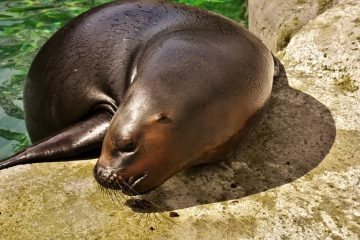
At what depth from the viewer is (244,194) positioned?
9.87 ft

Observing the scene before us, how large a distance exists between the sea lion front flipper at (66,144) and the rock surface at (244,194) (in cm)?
10

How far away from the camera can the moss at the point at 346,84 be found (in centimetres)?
409

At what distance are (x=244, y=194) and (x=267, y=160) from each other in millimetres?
393

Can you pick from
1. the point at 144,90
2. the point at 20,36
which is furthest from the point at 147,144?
the point at 20,36

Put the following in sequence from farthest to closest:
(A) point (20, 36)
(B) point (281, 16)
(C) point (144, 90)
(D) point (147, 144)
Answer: (A) point (20, 36), (B) point (281, 16), (C) point (144, 90), (D) point (147, 144)

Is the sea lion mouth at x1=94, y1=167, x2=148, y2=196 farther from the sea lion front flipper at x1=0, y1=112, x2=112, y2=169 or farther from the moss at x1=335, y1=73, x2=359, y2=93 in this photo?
the moss at x1=335, y1=73, x2=359, y2=93

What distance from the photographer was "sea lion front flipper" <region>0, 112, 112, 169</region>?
3422 mm

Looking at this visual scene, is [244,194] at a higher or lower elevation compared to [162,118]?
lower

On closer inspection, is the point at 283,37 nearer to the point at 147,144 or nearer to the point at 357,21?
the point at 357,21

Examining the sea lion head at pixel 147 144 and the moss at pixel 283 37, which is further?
the moss at pixel 283 37

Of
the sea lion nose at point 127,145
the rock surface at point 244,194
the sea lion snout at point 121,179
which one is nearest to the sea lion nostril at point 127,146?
the sea lion nose at point 127,145

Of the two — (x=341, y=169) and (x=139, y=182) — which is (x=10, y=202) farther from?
(x=341, y=169)

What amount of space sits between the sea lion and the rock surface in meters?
0.15

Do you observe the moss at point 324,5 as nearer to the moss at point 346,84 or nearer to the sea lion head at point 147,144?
the moss at point 346,84
